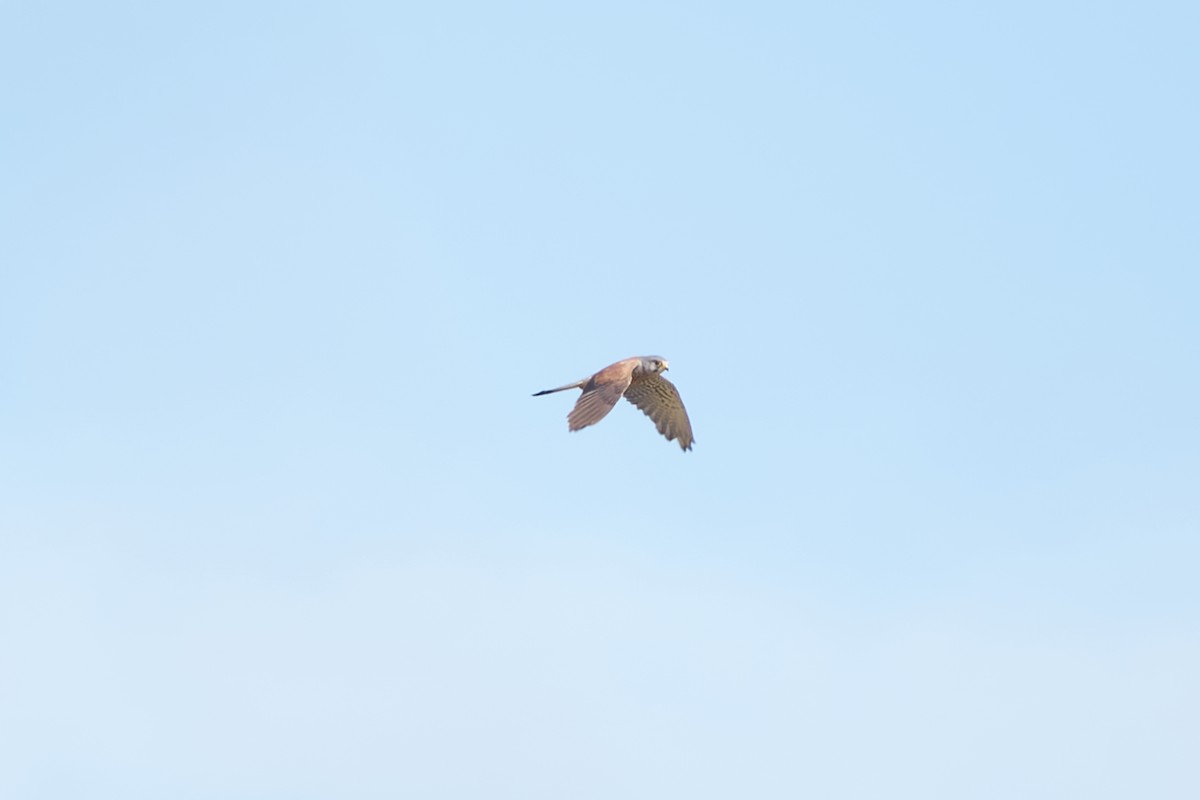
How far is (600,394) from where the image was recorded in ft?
116

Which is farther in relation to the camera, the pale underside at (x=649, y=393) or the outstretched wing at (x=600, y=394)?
the pale underside at (x=649, y=393)

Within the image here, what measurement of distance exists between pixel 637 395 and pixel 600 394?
162 inches

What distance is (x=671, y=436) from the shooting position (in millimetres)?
39531

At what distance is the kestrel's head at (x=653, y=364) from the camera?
37.8 m

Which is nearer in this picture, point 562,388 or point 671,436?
point 562,388

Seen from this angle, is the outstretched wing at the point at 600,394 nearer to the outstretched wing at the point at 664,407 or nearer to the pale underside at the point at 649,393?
the pale underside at the point at 649,393

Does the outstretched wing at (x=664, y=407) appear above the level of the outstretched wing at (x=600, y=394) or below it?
above

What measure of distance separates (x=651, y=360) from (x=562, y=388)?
101 inches

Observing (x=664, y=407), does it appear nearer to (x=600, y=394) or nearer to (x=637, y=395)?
A: (x=637, y=395)

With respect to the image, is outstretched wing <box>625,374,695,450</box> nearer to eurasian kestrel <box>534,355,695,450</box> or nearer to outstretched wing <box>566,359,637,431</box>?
eurasian kestrel <box>534,355,695,450</box>

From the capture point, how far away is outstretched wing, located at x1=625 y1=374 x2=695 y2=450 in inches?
1539

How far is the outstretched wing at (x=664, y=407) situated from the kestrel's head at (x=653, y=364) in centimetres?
A: 80

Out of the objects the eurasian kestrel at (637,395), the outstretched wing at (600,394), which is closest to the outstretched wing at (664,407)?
the eurasian kestrel at (637,395)

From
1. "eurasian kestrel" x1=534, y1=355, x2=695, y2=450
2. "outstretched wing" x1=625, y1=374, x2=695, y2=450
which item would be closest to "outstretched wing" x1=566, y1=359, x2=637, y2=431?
"eurasian kestrel" x1=534, y1=355, x2=695, y2=450
